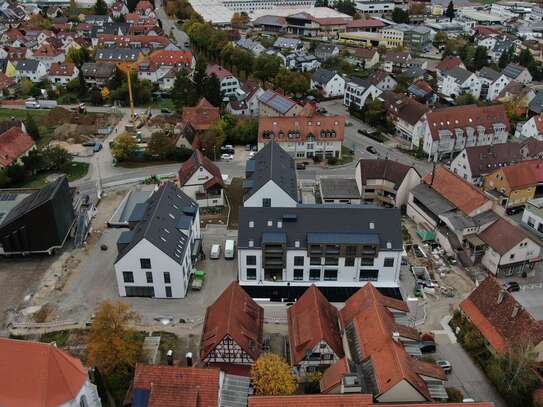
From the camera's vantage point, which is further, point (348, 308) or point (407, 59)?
point (407, 59)

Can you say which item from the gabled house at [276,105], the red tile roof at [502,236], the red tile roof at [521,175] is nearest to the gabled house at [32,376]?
the red tile roof at [502,236]

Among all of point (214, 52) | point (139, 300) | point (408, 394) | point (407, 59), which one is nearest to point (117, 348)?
point (139, 300)

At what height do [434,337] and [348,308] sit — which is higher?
[348,308]

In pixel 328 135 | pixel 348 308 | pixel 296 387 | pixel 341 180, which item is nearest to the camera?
pixel 296 387

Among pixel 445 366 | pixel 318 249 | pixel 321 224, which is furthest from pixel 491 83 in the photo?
pixel 445 366

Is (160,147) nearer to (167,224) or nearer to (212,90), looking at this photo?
(212,90)

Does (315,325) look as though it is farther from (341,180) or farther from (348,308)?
(341,180)
